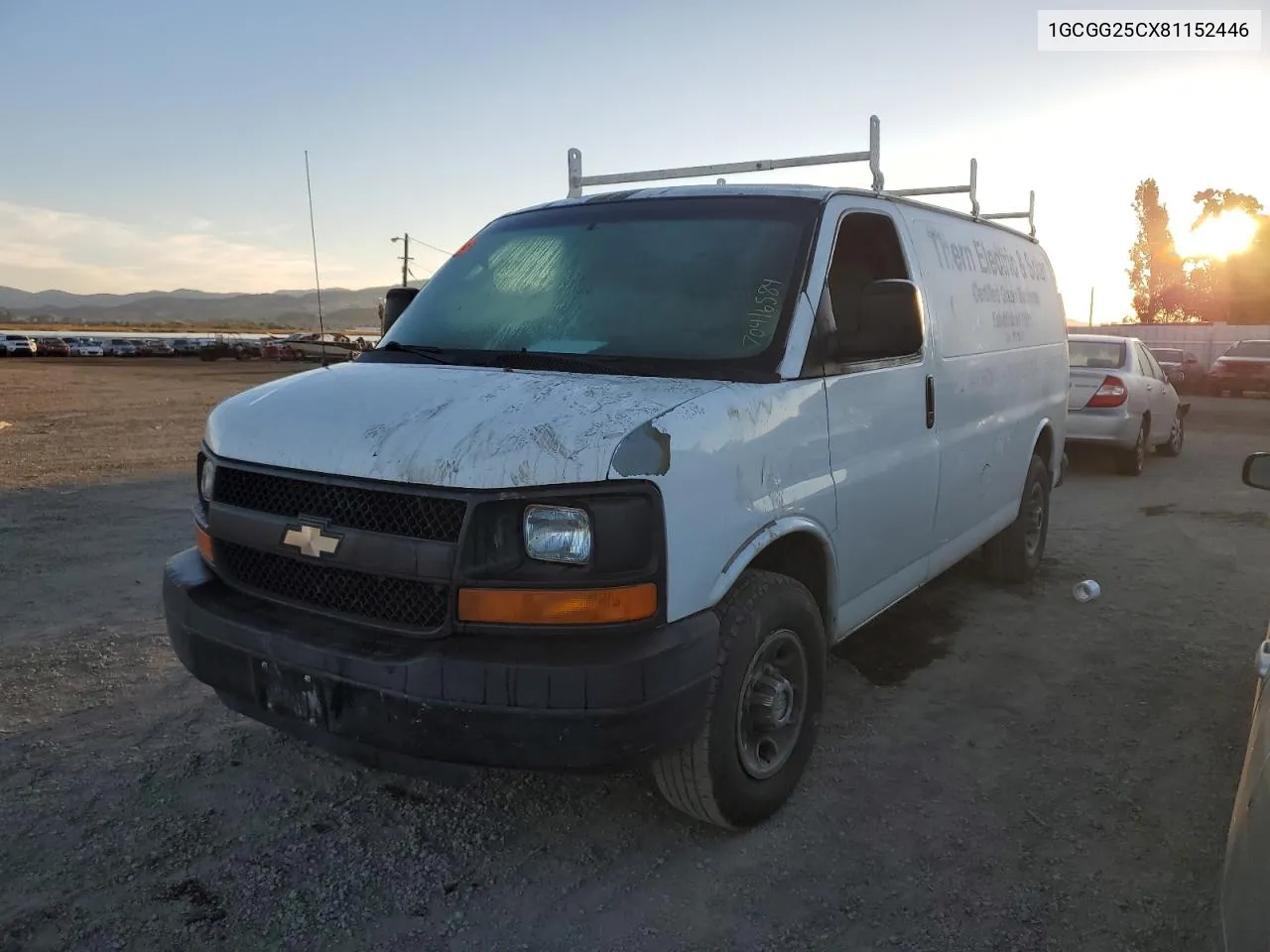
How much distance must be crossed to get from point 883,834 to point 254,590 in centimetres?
225

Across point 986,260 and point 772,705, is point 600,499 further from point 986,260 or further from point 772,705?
point 986,260

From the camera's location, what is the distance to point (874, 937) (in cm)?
263

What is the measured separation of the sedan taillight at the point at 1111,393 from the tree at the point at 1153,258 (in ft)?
198

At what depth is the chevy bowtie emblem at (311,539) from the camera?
8.74ft

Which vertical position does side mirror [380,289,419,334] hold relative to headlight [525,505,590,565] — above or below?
above

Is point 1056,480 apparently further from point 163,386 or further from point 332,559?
point 163,386

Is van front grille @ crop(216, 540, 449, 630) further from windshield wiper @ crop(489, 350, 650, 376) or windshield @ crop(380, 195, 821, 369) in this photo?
windshield @ crop(380, 195, 821, 369)

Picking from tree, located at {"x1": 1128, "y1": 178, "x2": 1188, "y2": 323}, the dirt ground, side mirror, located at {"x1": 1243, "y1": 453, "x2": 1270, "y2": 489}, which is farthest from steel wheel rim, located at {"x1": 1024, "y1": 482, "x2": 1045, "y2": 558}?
tree, located at {"x1": 1128, "y1": 178, "x2": 1188, "y2": 323}

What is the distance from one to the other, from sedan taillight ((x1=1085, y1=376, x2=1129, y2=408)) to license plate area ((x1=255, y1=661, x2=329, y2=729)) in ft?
34.0

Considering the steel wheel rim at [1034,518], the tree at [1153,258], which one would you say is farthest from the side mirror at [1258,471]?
the tree at [1153,258]

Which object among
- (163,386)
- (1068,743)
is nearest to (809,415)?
(1068,743)

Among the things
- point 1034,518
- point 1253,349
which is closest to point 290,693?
point 1034,518

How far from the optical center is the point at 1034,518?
6.30 metres

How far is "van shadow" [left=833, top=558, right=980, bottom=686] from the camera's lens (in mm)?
4699
